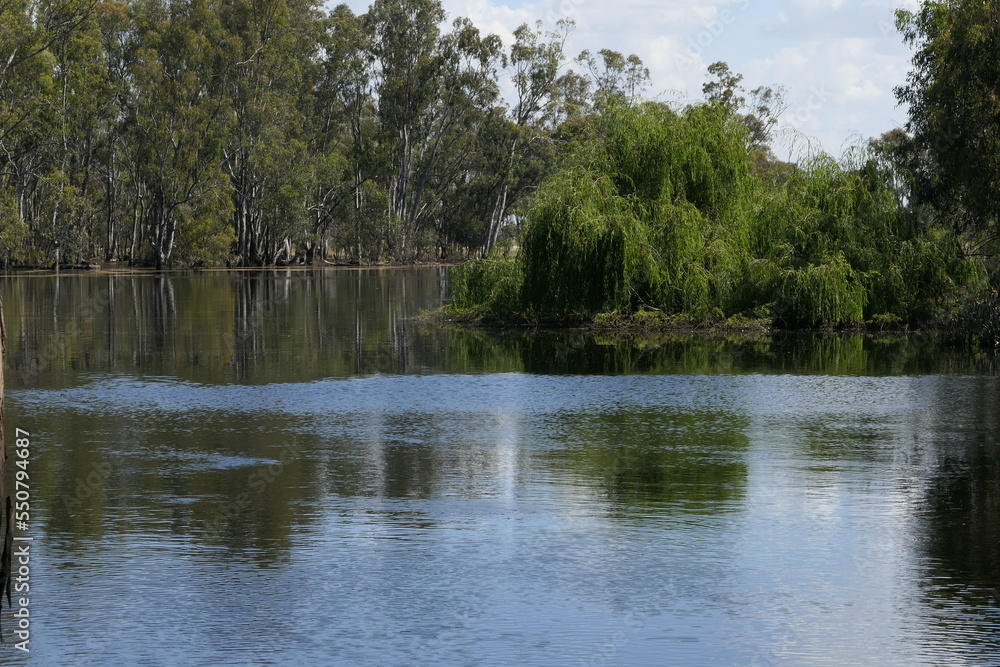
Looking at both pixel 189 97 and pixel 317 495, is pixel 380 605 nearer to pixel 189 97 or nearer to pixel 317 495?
pixel 317 495

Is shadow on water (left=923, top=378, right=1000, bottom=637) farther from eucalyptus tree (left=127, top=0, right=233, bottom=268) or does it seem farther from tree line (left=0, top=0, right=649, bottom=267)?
eucalyptus tree (left=127, top=0, right=233, bottom=268)

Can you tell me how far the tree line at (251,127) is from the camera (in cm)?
7600

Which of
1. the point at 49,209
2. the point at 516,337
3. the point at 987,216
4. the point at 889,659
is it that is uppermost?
the point at 49,209

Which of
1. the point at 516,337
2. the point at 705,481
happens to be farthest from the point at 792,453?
the point at 516,337

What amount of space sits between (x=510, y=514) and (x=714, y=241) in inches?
936

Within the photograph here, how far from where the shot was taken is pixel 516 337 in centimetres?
3309

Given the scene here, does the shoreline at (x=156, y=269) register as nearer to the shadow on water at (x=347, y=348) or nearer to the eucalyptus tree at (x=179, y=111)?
the eucalyptus tree at (x=179, y=111)

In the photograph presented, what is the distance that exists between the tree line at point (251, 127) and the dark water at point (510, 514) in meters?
49.6

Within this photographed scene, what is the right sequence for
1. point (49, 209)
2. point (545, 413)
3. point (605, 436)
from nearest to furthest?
point (605, 436) → point (545, 413) → point (49, 209)

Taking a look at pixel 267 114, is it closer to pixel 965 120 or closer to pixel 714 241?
pixel 714 241

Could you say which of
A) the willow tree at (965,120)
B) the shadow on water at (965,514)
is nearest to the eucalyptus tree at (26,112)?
the willow tree at (965,120)

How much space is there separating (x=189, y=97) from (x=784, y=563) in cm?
7655

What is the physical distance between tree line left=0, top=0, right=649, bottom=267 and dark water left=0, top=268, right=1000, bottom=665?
163 ft

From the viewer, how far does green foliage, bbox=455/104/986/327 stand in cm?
3394
